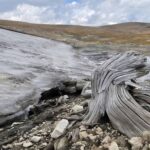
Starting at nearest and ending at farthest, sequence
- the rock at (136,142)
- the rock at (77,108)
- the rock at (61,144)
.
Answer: the rock at (136,142), the rock at (61,144), the rock at (77,108)

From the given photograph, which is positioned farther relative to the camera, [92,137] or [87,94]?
[87,94]

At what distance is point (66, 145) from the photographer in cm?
572

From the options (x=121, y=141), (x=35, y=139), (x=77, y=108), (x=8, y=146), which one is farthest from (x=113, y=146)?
(x=77, y=108)

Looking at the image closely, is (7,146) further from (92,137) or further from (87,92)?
(87,92)

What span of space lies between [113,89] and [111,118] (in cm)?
88

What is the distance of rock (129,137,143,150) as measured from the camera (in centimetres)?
528

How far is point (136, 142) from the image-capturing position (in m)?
5.38

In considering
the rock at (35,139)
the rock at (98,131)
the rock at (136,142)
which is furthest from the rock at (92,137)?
the rock at (35,139)

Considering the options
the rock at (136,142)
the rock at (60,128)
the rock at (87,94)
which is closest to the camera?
the rock at (136,142)

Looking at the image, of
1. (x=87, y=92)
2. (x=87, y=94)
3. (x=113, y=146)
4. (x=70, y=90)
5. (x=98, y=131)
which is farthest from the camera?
(x=70, y=90)

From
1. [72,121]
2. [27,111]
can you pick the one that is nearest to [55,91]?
[27,111]

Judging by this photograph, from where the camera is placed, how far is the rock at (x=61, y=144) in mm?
5691

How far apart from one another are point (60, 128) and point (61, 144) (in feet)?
1.95

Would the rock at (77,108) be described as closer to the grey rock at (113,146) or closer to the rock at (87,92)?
the rock at (87,92)
